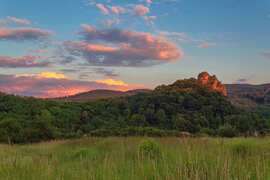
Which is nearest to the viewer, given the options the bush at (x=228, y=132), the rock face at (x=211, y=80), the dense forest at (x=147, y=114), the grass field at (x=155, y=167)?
the grass field at (x=155, y=167)

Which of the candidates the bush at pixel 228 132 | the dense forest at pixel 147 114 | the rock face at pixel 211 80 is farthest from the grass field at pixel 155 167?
the rock face at pixel 211 80

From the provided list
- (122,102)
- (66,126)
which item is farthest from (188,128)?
(66,126)

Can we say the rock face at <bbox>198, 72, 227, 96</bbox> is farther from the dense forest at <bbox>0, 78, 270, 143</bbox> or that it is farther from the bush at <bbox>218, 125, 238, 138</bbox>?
the bush at <bbox>218, 125, 238, 138</bbox>

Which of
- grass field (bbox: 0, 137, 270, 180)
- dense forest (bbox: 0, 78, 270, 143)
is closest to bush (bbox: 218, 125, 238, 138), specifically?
dense forest (bbox: 0, 78, 270, 143)

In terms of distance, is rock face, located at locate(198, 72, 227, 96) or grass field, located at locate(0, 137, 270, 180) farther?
rock face, located at locate(198, 72, 227, 96)

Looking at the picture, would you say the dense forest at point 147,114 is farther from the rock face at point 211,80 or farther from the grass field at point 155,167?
the grass field at point 155,167

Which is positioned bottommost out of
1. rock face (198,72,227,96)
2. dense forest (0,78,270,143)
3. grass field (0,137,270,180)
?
dense forest (0,78,270,143)

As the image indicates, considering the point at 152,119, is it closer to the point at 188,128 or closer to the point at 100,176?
the point at 188,128

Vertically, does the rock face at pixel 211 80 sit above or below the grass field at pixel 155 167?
above

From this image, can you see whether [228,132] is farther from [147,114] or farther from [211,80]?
[211,80]

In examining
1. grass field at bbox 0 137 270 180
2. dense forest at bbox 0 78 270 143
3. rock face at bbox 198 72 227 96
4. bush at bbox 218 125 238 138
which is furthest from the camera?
rock face at bbox 198 72 227 96

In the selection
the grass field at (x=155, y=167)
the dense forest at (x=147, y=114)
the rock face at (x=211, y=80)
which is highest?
the rock face at (x=211, y=80)

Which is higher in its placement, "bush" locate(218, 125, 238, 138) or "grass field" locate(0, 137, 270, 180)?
"grass field" locate(0, 137, 270, 180)

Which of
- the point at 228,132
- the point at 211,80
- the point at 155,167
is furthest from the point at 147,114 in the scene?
the point at 155,167
